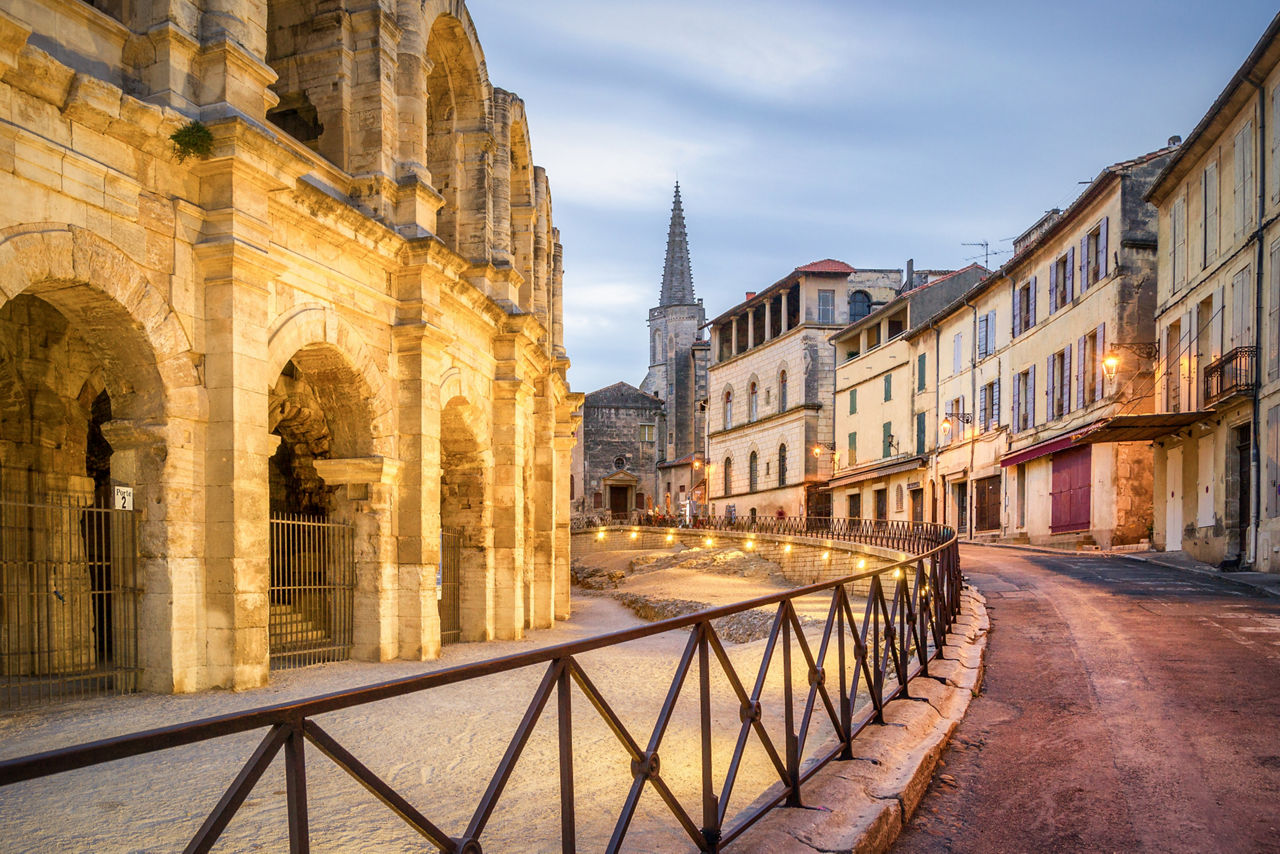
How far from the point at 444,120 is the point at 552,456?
21.4 feet

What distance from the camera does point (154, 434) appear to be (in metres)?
7.65

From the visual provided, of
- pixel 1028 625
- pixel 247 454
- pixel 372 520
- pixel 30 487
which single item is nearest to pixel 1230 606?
pixel 1028 625

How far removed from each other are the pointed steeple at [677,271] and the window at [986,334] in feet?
156

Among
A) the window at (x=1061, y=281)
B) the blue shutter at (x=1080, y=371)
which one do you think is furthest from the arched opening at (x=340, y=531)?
the window at (x=1061, y=281)

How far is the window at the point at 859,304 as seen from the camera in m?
42.0

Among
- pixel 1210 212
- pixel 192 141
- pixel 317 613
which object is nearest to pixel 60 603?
pixel 317 613

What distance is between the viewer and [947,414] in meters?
31.6

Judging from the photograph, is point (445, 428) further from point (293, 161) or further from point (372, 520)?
point (293, 161)

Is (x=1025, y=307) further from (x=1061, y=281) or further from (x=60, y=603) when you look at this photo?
(x=60, y=603)

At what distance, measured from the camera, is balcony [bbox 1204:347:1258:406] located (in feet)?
52.0

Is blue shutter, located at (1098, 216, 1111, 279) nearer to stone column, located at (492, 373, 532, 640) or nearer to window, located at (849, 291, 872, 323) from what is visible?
stone column, located at (492, 373, 532, 640)

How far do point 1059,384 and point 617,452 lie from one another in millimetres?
36622

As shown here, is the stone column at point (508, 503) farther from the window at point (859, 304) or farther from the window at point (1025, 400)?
the window at point (859, 304)

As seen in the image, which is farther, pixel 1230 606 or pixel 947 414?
pixel 947 414
